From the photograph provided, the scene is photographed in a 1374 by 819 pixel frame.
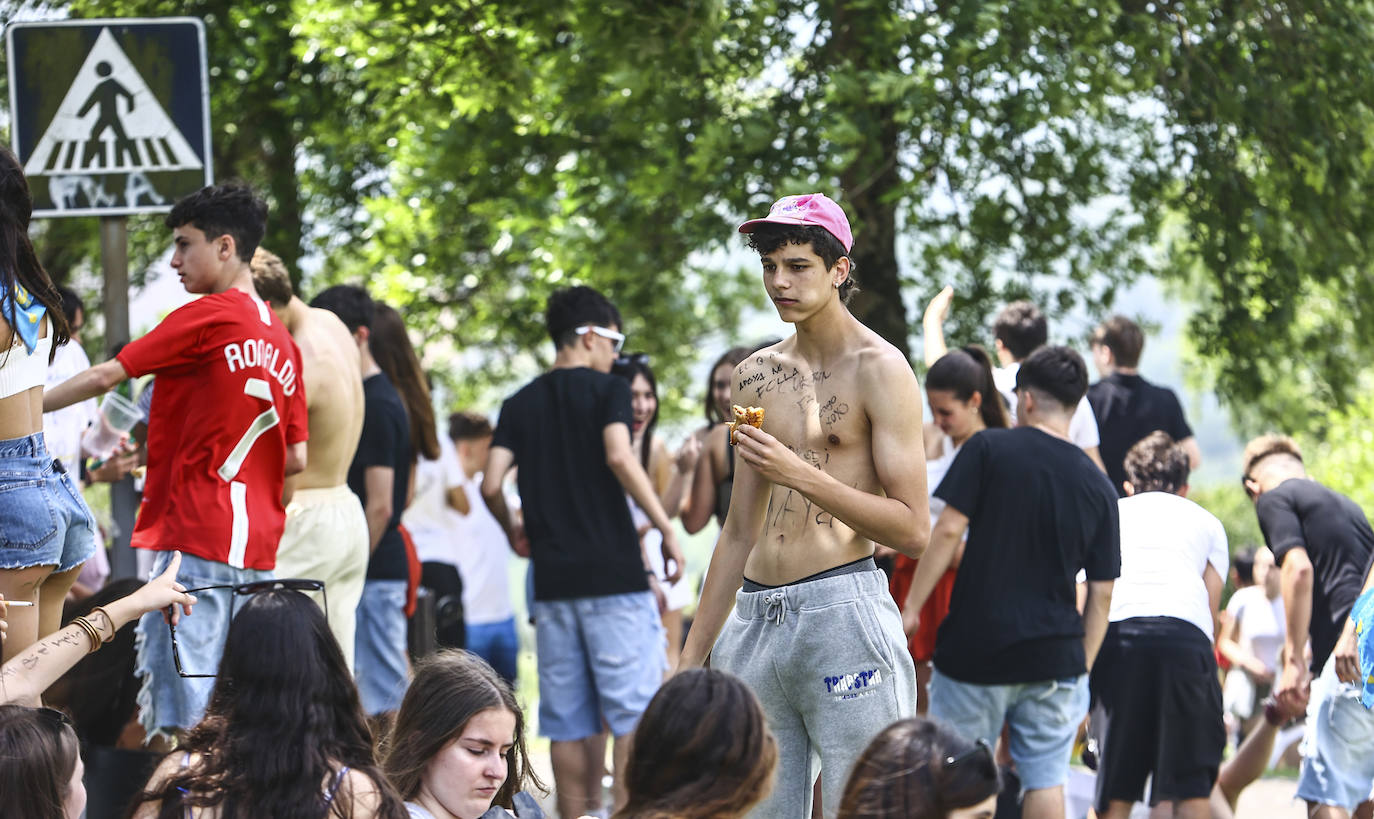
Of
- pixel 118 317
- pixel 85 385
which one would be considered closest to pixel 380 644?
pixel 118 317

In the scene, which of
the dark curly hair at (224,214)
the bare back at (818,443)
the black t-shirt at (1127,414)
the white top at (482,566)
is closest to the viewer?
the bare back at (818,443)

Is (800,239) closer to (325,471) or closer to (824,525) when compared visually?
(824,525)

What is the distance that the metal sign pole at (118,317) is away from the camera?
5.73 metres

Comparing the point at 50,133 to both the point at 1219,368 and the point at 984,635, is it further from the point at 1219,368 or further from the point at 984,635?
the point at 1219,368

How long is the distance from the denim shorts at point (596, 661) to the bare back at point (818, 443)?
2.48 m

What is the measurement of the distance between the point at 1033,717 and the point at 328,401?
2901mm

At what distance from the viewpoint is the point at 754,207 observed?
8844 mm

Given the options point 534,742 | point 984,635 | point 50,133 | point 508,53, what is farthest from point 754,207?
point 534,742

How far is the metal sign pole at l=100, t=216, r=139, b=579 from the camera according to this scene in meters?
5.73

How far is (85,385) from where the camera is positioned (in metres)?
4.80

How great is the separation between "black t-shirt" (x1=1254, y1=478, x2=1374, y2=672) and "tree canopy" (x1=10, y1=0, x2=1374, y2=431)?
257 cm

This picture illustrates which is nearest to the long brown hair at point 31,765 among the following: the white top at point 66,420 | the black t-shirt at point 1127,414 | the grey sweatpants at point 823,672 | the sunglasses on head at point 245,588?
the sunglasses on head at point 245,588

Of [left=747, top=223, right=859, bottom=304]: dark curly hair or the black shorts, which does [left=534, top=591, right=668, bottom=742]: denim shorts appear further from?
[left=747, top=223, right=859, bottom=304]: dark curly hair

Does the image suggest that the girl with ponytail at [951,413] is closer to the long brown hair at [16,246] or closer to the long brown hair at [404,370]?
the long brown hair at [404,370]
